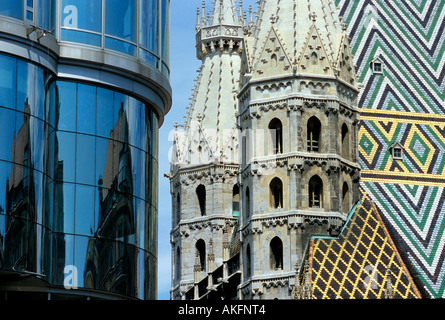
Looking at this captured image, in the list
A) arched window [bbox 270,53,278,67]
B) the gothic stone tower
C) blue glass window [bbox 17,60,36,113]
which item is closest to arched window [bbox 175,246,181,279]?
the gothic stone tower

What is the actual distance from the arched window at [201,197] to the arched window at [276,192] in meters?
13.1

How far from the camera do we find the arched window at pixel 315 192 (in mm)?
59806

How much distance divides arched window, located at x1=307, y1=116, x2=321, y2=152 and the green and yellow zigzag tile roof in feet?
9.51

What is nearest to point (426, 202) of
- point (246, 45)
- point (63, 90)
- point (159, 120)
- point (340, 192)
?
point (340, 192)

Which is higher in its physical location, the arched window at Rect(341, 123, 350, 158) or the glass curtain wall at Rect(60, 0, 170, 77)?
the arched window at Rect(341, 123, 350, 158)

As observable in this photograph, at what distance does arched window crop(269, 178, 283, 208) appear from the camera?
59688 mm

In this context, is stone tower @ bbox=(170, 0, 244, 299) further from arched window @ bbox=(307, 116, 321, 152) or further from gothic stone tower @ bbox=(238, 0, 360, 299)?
arched window @ bbox=(307, 116, 321, 152)

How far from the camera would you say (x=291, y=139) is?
59531mm

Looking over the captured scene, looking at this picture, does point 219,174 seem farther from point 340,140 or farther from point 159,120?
point 159,120

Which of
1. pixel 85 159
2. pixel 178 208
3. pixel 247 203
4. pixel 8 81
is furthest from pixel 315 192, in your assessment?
pixel 8 81

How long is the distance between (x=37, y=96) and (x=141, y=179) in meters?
4.08

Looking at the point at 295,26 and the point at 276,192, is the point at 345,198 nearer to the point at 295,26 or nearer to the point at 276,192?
the point at 276,192

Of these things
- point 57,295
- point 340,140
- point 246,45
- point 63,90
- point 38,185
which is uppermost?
point 246,45

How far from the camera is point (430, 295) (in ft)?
189
